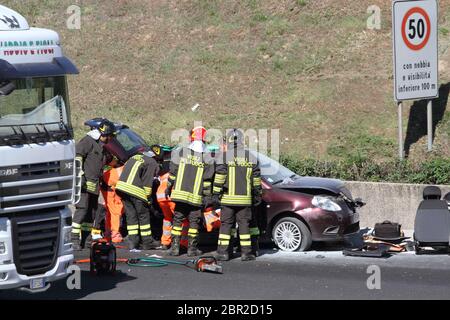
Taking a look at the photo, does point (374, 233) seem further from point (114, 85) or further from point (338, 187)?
point (114, 85)

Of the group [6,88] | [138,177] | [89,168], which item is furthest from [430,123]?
[6,88]

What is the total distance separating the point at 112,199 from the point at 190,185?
1819mm

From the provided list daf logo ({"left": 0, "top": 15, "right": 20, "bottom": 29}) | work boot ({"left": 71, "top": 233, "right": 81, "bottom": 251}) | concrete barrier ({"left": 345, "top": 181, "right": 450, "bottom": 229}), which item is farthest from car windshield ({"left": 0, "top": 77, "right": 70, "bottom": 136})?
concrete barrier ({"left": 345, "top": 181, "right": 450, "bottom": 229})

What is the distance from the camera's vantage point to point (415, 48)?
18.0 metres

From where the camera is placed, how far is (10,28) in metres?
10.7

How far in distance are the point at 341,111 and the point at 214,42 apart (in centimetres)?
504

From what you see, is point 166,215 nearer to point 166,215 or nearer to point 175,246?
point 166,215

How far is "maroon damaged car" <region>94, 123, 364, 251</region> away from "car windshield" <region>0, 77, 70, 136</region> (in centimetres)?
433

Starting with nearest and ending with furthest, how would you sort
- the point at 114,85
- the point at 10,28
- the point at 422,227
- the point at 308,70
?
the point at 10,28 → the point at 422,227 → the point at 308,70 → the point at 114,85

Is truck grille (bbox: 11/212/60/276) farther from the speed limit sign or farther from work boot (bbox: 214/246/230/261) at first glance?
the speed limit sign

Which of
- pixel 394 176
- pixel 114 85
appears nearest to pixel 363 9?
pixel 114 85

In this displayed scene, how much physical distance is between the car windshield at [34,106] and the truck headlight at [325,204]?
4594mm

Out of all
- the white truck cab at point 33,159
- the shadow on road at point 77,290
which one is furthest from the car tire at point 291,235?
the white truck cab at point 33,159

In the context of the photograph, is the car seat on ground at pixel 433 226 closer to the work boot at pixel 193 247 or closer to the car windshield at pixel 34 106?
the work boot at pixel 193 247
